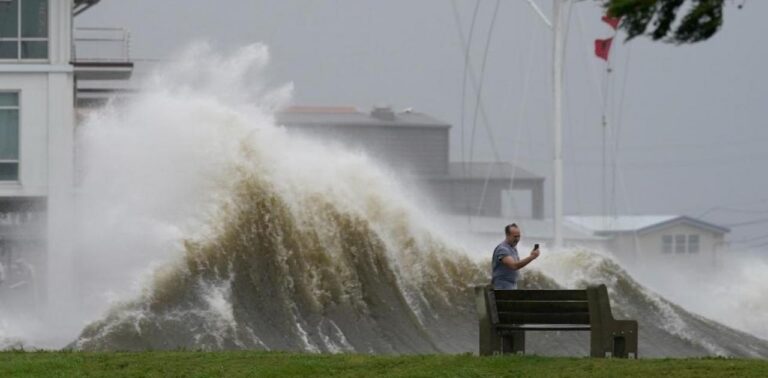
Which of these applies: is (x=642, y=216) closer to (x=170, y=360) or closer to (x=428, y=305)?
(x=428, y=305)

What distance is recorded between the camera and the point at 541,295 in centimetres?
1941

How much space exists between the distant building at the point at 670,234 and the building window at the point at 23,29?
158ft

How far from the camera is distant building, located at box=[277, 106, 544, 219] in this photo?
8950 centimetres

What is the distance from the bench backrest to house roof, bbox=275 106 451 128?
4852 centimetres

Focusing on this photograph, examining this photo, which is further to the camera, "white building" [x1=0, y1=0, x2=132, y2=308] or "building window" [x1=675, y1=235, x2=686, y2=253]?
"building window" [x1=675, y1=235, x2=686, y2=253]

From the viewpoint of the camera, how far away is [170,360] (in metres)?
18.6

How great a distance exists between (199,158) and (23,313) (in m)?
8.64

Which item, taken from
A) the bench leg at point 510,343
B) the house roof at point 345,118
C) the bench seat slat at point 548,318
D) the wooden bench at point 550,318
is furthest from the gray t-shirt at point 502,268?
the house roof at point 345,118

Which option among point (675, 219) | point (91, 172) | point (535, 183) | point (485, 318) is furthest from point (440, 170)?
point (485, 318)

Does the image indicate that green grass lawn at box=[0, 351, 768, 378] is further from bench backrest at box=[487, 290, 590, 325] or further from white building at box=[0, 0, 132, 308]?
white building at box=[0, 0, 132, 308]

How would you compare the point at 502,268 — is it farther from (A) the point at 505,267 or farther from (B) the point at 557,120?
(B) the point at 557,120

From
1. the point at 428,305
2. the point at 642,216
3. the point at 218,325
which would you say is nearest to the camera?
the point at 218,325

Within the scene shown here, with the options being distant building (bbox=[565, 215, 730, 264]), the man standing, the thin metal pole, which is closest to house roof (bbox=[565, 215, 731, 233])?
distant building (bbox=[565, 215, 730, 264])

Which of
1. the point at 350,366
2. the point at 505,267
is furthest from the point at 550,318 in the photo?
the point at 350,366
